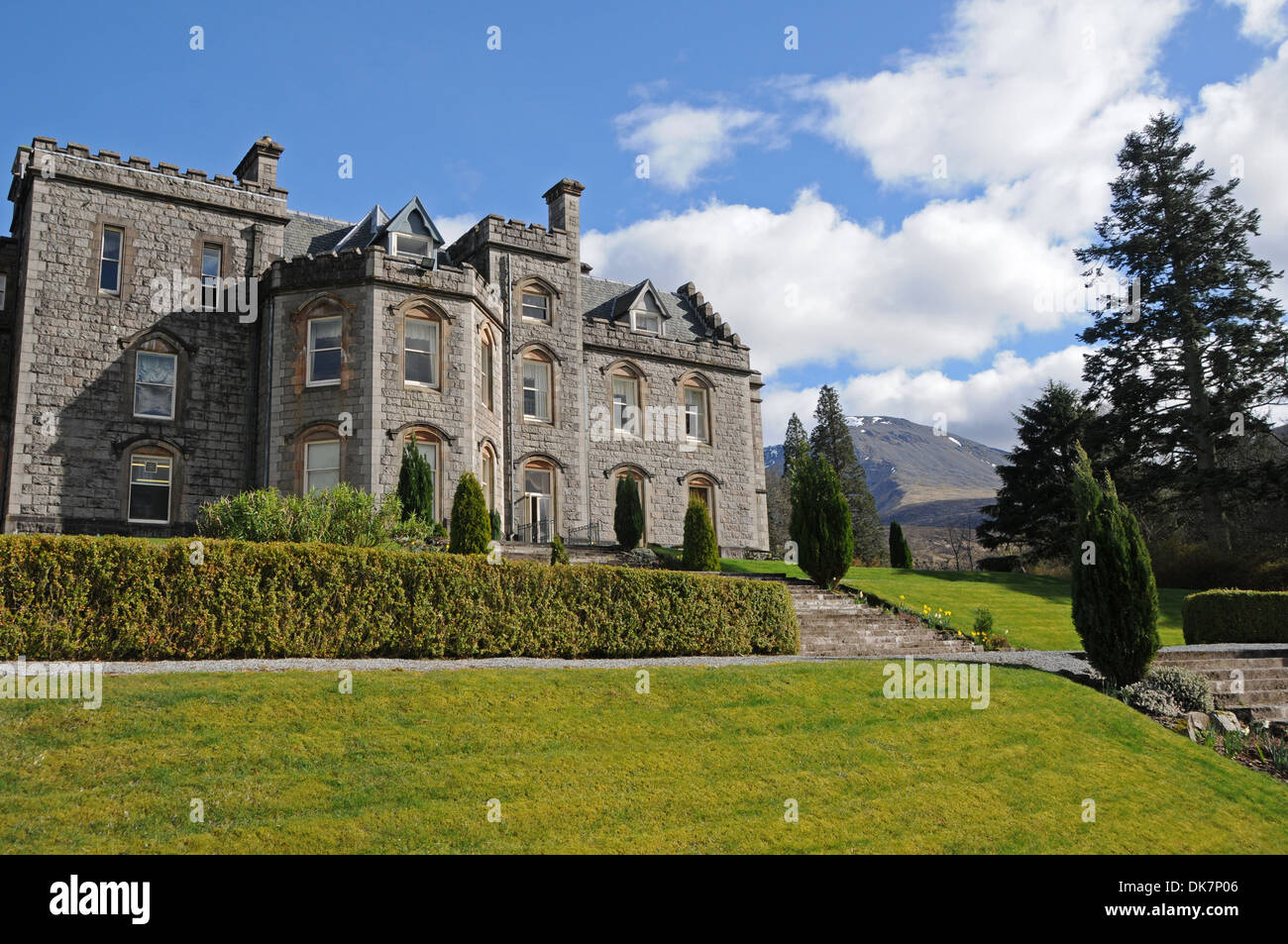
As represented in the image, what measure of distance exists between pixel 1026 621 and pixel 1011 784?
48.9 feet

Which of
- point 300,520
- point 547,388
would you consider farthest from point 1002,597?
point 300,520

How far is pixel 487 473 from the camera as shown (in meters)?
27.5

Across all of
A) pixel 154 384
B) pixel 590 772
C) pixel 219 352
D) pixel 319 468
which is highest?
pixel 219 352

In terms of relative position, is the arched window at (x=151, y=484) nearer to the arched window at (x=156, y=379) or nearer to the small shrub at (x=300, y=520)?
the arched window at (x=156, y=379)

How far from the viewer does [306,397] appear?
24641 mm

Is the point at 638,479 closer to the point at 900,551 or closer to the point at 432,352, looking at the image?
the point at 432,352

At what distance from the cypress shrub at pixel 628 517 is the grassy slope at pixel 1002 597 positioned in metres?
3.04

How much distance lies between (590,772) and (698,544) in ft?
57.5

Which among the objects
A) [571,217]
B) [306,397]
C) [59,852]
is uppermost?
[571,217]

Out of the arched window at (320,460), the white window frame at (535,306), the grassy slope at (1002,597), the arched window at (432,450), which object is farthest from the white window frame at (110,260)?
the grassy slope at (1002,597)
